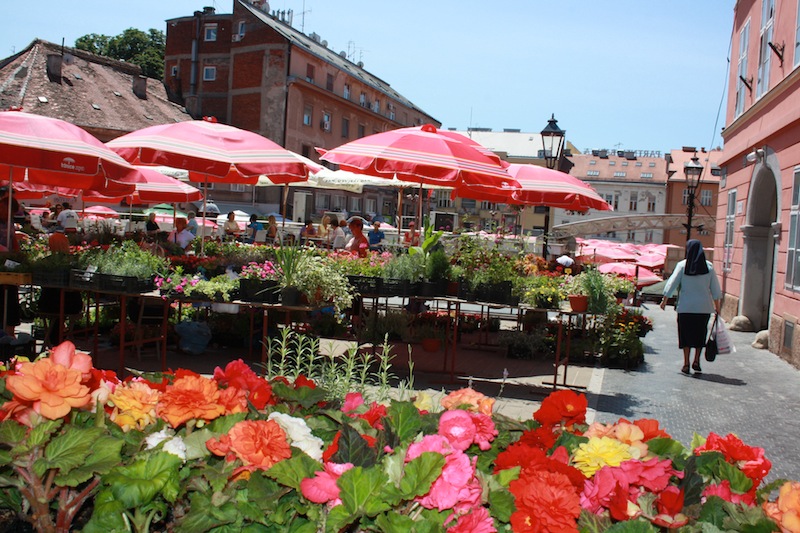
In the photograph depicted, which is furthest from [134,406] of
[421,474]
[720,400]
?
[720,400]

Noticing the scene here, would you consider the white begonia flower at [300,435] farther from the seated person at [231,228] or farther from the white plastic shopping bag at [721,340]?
the seated person at [231,228]

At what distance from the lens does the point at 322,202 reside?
156 feet

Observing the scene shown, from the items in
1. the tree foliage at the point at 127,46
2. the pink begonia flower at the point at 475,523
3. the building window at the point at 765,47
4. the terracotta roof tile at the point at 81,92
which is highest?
the tree foliage at the point at 127,46

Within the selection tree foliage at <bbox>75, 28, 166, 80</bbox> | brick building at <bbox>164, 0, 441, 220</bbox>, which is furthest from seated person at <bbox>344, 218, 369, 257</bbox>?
tree foliage at <bbox>75, 28, 166, 80</bbox>

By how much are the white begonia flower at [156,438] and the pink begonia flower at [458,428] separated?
0.73m

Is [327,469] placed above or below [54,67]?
below

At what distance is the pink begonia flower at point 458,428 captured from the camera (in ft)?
6.66

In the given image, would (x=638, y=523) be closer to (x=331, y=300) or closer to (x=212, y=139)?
(x=331, y=300)

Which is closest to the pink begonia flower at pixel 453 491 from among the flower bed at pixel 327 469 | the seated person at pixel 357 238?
the flower bed at pixel 327 469

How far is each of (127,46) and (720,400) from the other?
57.4 m

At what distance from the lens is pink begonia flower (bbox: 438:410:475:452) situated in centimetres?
203

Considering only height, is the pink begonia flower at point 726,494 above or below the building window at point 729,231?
below

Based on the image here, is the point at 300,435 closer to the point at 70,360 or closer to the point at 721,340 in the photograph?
the point at 70,360

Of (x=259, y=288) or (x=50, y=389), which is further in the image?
(x=259, y=288)
